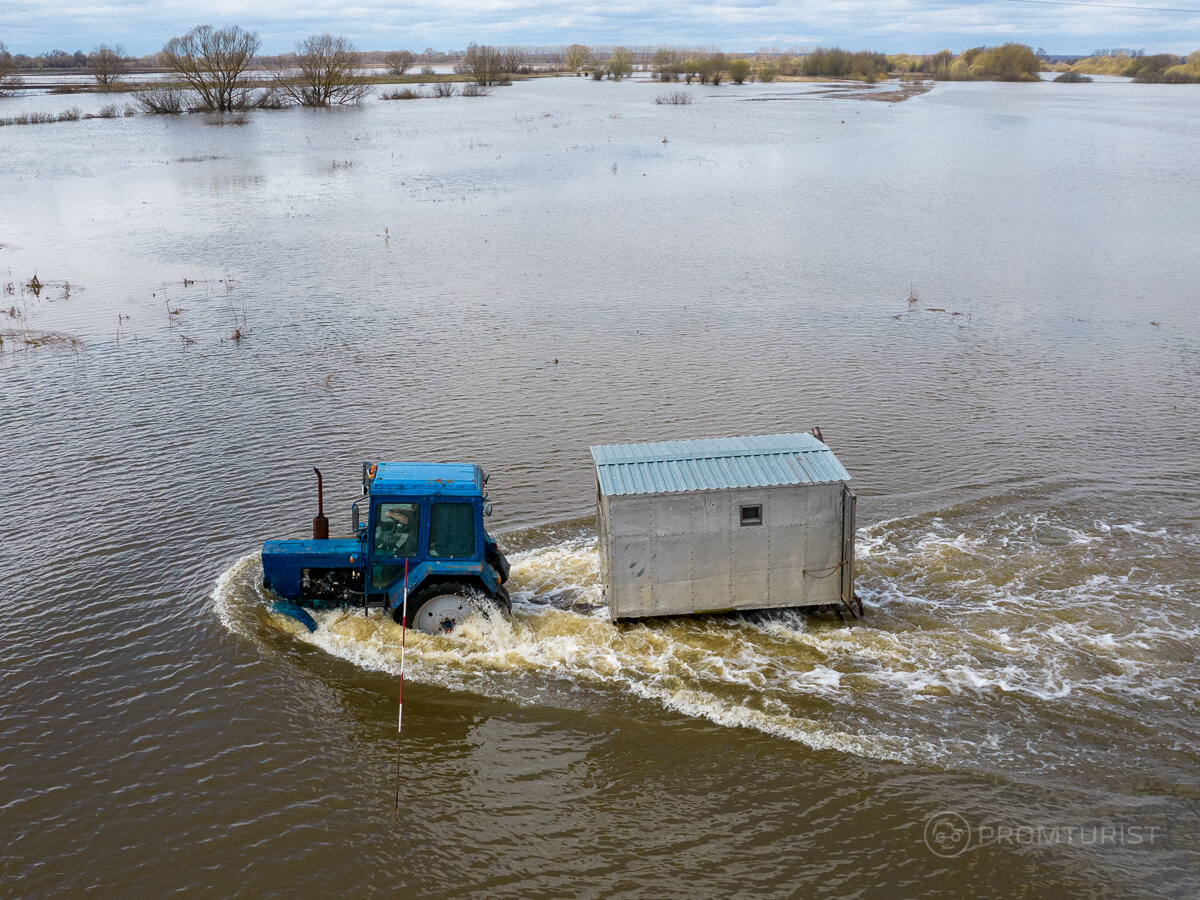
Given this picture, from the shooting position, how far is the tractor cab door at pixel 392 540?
12656 millimetres

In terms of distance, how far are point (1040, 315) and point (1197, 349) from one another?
4456 millimetres

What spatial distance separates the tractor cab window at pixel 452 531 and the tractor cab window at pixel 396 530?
23cm

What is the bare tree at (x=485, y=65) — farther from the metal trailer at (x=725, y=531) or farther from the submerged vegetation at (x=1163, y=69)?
the metal trailer at (x=725, y=531)

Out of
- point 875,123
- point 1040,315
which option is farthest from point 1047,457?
point 875,123

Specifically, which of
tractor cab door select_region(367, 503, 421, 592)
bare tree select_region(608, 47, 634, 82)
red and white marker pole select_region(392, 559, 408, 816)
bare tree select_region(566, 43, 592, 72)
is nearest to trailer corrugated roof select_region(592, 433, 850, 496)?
tractor cab door select_region(367, 503, 421, 592)

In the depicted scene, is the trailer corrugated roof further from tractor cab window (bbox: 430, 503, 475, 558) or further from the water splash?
the water splash

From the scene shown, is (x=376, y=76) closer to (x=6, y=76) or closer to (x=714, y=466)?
(x=6, y=76)

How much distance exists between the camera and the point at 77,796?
1017 cm

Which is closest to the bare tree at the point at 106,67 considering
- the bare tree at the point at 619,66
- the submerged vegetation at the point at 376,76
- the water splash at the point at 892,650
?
the submerged vegetation at the point at 376,76

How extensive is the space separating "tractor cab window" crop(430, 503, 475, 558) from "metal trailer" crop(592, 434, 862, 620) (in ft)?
5.99

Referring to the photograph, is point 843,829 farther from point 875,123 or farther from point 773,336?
point 875,123

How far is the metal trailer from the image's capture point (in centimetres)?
1254

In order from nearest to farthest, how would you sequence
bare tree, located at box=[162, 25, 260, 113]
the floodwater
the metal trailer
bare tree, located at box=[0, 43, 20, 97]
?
the floodwater → the metal trailer → bare tree, located at box=[162, 25, 260, 113] → bare tree, located at box=[0, 43, 20, 97]

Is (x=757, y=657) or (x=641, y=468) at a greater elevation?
(x=641, y=468)
